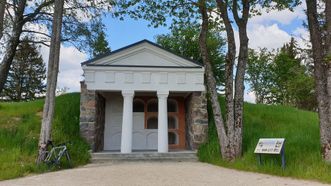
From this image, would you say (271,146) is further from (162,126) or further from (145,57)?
(145,57)

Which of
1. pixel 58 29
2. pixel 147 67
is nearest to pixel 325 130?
pixel 147 67

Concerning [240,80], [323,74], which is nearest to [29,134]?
[240,80]

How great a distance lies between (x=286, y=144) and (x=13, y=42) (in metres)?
11.4

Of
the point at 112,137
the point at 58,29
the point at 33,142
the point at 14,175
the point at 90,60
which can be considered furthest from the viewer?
the point at 112,137

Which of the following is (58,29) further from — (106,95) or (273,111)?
(273,111)

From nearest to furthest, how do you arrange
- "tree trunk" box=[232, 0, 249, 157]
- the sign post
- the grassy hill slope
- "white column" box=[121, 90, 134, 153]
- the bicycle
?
the grassy hill slope
the sign post
the bicycle
"tree trunk" box=[232, 0, 249, 157]
"white column" box=[121, 90, 134, 153]

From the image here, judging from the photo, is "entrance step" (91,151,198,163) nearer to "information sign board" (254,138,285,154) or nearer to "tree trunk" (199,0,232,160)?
"tree trunk" (199,0,232,160)

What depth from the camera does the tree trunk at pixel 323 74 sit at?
859cm

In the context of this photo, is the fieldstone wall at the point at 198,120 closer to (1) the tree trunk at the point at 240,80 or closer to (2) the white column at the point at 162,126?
(2) the white column at the point at 162,126

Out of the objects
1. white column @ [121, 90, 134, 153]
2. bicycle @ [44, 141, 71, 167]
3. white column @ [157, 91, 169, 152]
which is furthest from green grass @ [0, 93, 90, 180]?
white column @ [157, 91, 169, 152]

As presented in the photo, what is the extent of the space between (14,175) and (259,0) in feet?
30.6

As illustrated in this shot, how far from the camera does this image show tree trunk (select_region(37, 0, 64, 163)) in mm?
10258

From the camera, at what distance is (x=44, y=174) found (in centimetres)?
897

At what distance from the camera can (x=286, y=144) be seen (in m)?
10.6
